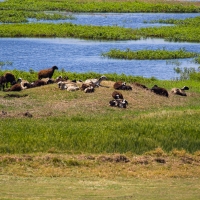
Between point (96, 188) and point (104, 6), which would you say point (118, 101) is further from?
point (104, 6)

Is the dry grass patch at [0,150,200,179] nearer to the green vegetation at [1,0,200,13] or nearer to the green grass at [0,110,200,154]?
the green grass at [0,110,200,154]

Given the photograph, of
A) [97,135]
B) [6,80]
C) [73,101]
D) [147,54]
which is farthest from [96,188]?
[147,54]

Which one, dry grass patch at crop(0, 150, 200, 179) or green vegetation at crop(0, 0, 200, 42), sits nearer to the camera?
dry grass patch at crop(0, 150, 200, 179)

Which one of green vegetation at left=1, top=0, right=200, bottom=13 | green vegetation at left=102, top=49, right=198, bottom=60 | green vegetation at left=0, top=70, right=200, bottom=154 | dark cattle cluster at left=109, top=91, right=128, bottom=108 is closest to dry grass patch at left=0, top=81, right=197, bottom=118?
green vegetation at left=0, top=70, right=200, bottom=154

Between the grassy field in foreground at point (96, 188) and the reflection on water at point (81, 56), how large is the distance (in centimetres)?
2219

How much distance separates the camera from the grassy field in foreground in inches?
472

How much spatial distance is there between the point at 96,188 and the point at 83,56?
3037 centimetres

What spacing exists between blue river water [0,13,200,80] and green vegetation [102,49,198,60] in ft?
2.43

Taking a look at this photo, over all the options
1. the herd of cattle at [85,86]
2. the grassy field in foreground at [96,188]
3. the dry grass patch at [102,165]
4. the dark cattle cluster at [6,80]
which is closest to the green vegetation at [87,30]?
the herd of cattle at [85,86]

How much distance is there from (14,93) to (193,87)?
9628mm

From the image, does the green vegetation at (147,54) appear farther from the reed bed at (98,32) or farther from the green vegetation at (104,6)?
the green vegetation at (104,6)

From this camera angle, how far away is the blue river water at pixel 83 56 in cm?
3781

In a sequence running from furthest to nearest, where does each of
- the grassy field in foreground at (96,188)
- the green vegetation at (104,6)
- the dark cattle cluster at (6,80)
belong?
the green vegetation at (104,6), the dark cattle cluster at (6,80), the grassy field in foreground at (96,188)

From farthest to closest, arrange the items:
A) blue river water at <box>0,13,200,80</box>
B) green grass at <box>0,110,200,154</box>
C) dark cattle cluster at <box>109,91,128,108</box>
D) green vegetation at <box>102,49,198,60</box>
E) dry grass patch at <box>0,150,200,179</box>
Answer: green vegetation at <box>102,49,198,60</box> < blue river water at <box>0,13,200,80</box> < dark cattle cluster at <box>109,91,128,108</box> < green grass at <box>0,110,200,154</box> < dry grass patch at <box>0,150,200,179</box>
